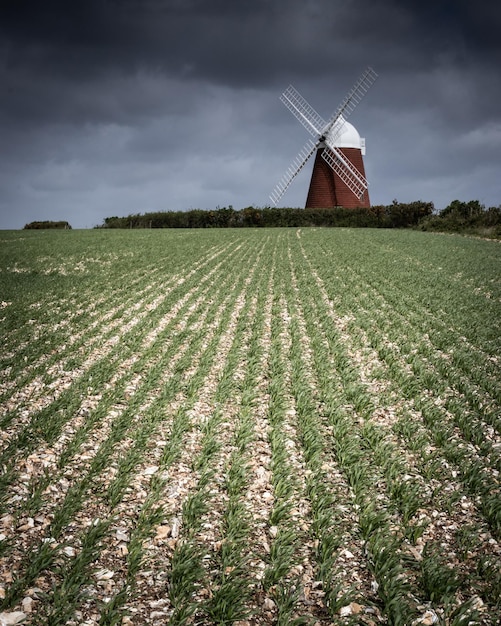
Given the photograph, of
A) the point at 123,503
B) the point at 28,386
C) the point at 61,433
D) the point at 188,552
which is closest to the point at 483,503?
the point at 188,552

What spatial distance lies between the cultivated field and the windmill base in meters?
55.6

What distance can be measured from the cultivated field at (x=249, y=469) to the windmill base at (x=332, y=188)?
55646 mm

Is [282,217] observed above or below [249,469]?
above

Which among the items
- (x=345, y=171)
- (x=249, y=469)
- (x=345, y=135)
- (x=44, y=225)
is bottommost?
(x=249, y=469)

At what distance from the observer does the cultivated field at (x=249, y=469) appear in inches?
145

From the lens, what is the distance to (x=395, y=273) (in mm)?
20938

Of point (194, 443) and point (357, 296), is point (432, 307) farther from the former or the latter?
point (194, 443)

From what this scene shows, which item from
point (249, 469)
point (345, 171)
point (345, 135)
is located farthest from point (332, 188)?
point (249, 469)

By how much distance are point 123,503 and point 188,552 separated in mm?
1173

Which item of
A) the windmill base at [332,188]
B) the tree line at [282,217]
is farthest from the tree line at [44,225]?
the windmill base at [332,188]

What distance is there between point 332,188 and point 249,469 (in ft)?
214

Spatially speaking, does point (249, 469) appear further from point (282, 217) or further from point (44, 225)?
point (44, 225)

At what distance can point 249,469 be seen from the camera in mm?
5520

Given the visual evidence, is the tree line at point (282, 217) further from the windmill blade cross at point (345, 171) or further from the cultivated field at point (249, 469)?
the cultivated field at point (249, 469)
